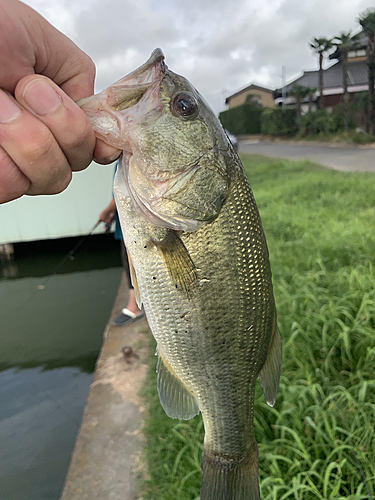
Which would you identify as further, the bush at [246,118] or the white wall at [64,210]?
the bush at [246,118]

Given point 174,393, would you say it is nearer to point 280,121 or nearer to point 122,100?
point 122,100

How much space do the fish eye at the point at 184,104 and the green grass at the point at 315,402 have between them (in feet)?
6.47

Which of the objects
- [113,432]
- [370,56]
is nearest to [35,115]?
A: [113,432]

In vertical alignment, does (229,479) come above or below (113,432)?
above

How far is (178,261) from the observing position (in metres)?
1.22

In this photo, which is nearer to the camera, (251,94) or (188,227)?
(188,227)

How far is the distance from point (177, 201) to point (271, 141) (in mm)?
28517

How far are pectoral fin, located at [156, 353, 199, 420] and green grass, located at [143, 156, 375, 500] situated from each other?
963mm

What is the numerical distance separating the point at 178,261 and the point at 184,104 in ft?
A: 1.78

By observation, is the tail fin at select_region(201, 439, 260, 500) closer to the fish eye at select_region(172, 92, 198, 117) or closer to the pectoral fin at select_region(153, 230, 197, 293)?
the pectoral fin at select_region(153, 230, 197, 293)

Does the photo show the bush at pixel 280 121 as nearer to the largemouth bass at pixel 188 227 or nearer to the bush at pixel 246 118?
the bush at pixel 246 118

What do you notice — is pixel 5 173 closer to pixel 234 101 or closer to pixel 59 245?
pixel 59 245

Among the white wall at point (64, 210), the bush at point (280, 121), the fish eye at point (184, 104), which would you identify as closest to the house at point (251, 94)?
the bush at point (280, 121)

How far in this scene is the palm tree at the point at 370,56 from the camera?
14.7 metres
